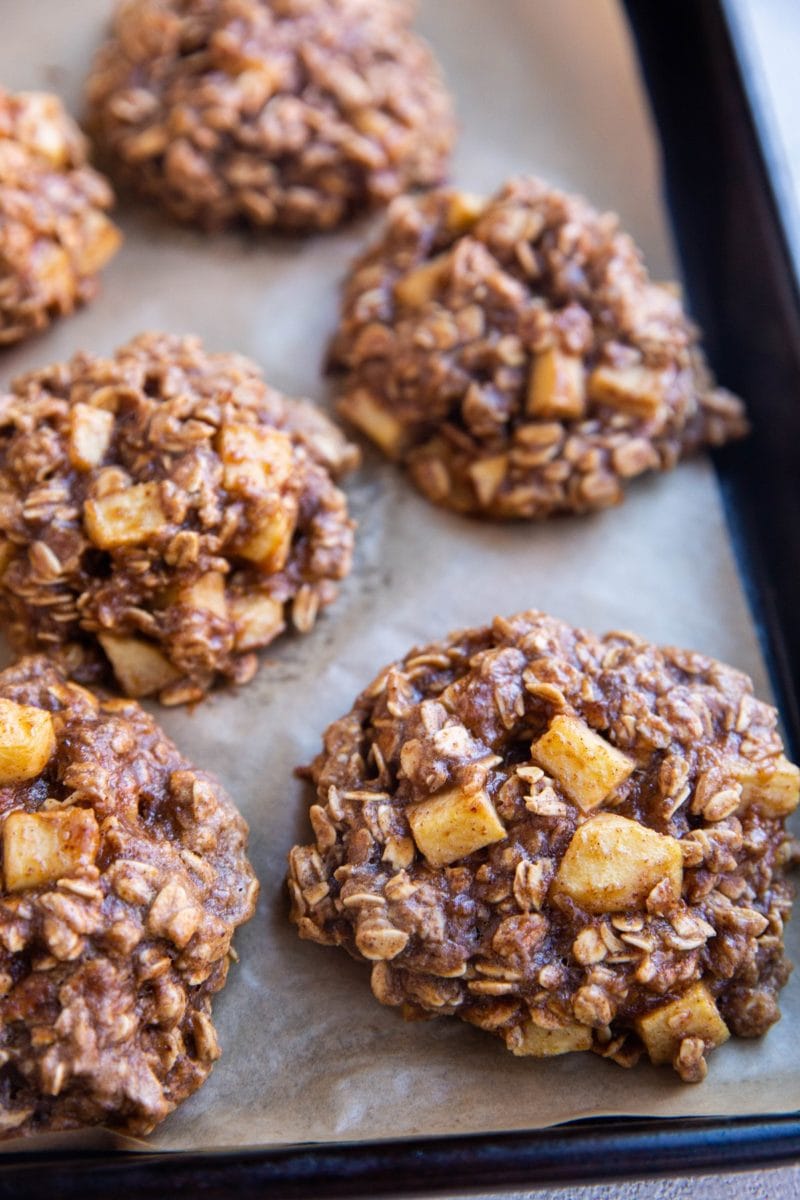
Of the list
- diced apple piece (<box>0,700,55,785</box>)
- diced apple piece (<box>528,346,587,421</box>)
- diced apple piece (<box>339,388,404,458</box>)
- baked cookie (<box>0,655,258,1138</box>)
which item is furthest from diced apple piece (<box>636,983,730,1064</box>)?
diced apple piece (<box>339,388,404,458</box>)

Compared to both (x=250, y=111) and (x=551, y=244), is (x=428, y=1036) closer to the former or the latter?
(x=551, y=244)

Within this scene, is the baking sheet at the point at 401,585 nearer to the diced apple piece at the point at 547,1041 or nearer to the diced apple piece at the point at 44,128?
the diced apple piece at the point at 547,1041

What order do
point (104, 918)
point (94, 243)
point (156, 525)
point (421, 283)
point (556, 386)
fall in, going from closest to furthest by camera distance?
point (104, 918)
point (156, 525)
point (556, 386)
point (421, 283)
point (94, 243)

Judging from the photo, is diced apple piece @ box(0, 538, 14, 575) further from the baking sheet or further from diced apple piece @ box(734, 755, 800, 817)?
diced apple piece @ box(734, 755, 800, 817)

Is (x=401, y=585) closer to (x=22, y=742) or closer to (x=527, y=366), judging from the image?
(x=527, y=366)

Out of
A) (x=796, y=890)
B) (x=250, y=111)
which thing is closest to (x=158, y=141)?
(x=250, y=111)

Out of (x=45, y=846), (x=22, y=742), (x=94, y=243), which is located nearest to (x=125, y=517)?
(x=22, y=742)

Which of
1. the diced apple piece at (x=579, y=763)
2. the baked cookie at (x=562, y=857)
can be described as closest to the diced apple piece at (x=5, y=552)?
the baked cookie at (x=562, y=857)
